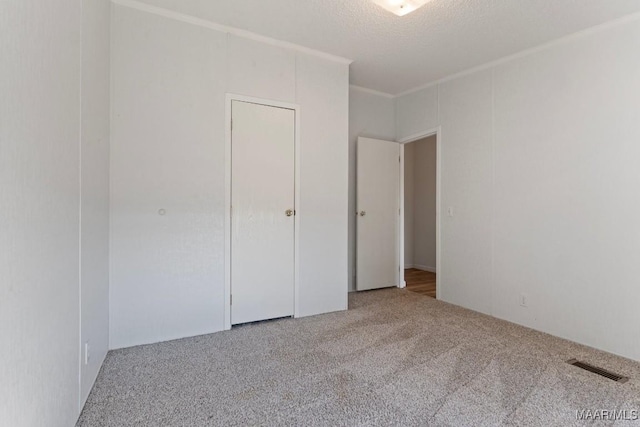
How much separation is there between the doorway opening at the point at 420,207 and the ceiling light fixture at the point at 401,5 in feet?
12.1

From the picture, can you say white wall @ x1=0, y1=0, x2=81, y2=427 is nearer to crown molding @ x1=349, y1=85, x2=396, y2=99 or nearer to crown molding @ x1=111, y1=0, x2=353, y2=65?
crown molding @ x1=111, y1=0, x2=353, y2=65

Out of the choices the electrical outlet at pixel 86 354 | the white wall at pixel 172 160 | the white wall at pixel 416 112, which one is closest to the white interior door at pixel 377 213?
the white wall at pixel 416 112

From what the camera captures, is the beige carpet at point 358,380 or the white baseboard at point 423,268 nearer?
the beige carpet at point 358,380

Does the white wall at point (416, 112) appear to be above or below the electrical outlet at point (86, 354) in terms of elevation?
above

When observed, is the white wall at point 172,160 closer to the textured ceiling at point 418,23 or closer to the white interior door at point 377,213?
the textured ceiling at point 418,23

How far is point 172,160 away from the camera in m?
2.80

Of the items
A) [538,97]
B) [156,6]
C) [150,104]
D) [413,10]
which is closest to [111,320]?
[150,104]

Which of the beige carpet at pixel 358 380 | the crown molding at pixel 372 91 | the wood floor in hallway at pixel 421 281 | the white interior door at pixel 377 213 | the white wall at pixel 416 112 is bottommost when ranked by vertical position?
the beige carpet at pixel 358 380

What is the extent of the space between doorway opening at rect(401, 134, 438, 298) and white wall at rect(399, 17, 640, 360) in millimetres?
2144

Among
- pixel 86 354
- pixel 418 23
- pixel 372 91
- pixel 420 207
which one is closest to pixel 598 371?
pixel 418 23

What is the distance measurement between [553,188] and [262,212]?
2598 millimetres

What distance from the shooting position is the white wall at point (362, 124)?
4496 mm

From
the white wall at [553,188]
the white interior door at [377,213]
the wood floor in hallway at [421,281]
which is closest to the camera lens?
the white wall at [553,188]

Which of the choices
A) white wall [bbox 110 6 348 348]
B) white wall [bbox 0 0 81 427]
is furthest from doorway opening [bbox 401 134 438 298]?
white wall [bbox 0 0 81 427]
